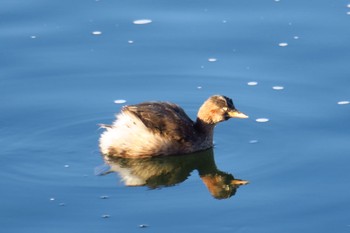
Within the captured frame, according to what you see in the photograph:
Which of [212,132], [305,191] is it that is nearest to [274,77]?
[212,132]

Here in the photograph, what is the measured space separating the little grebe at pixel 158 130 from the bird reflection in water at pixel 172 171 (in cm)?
7

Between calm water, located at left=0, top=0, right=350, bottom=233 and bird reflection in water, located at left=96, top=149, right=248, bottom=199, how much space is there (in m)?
0.09

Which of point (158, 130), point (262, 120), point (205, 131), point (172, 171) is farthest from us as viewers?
point (262, 120)

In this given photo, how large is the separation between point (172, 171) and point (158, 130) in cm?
49

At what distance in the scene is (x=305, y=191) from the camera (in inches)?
396

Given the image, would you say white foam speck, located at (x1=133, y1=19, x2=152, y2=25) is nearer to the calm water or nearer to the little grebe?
the calm water

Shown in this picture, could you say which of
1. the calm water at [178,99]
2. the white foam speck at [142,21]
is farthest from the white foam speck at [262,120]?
the white foam speck at [142,21]

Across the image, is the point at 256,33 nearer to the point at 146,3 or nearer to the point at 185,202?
the point at 146,3

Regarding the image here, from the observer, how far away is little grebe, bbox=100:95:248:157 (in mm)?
10938

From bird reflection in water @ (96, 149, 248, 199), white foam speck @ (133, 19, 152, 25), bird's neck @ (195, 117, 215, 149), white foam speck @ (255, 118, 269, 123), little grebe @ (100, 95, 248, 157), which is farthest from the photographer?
white foam speck @ (133, 19, 152, 25)

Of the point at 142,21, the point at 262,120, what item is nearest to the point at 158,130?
the point at 262,120

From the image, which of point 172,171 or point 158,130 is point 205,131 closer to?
point 158,130

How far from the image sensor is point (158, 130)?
11023 millimetres

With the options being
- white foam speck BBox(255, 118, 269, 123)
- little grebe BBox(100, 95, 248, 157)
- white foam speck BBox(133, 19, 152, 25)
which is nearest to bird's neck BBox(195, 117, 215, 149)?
little grebe BBox(100, 95, 248, 157)
